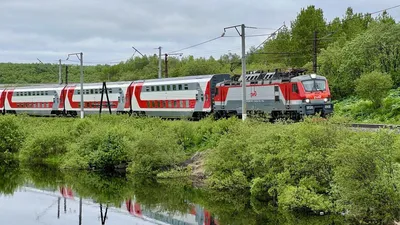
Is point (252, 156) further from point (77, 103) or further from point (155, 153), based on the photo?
point (77, 103)

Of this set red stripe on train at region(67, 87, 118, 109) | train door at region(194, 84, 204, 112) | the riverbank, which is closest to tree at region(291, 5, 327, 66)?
red stripe on train at region(67, 87, 118, 109)

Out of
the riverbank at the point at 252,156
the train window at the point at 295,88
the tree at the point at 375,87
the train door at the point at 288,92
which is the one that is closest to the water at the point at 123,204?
the riverbank at the point at 252,156

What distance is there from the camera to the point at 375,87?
46625 mm

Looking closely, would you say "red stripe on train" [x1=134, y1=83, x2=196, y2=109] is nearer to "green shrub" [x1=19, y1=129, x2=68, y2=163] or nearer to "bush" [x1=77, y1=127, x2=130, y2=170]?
"bush" [x1=77, y1=127, x2=130, y2=170]

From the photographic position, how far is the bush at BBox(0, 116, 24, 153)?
177 feet

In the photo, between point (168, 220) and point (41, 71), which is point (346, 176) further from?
point (41, 71)

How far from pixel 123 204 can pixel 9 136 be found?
2547cm

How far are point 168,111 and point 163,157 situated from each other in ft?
44.2

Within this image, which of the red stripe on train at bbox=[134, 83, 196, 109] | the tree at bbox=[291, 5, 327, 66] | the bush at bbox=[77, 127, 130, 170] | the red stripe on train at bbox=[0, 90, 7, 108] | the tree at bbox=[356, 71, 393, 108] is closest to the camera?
the bush at bbox=[77, 127, 130, 170]

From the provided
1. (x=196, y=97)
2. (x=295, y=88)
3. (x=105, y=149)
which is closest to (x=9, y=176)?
(x=105, y=149)

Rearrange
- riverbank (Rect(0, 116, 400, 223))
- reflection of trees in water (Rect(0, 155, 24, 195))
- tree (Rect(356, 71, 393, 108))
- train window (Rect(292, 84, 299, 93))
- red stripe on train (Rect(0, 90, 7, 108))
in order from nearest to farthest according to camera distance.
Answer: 1. riverbank (Rect(0, 116, 400, 223))
2. train window (Rect(292, 84, 299, 93))
3. reflection of trees in water (Rect(0, 155, 24, 195))
4. tree (Rect(356, 71, 393, 108))
5. red stripe on train (Rect(0, 90, 7, 108))

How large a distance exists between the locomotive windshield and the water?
10.5 m

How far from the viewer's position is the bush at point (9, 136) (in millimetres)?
53938

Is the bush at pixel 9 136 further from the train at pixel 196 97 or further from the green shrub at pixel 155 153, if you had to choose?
the green shrub at pixel 155 153
